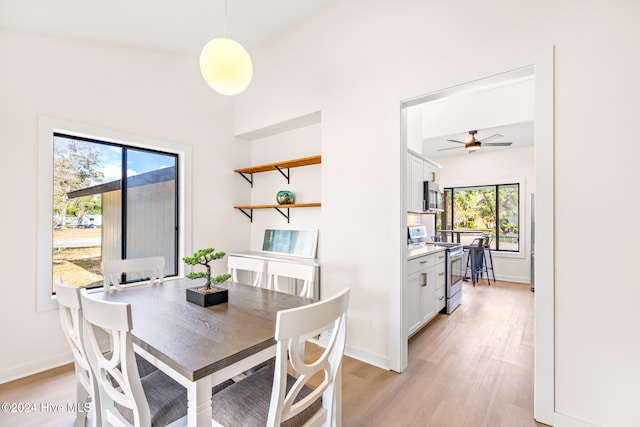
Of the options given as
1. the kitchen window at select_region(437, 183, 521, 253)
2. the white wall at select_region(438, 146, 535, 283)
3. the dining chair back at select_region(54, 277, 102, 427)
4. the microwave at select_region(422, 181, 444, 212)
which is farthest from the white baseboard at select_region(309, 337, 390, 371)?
the kitchen window at select_region(437, 183, 521, 253)

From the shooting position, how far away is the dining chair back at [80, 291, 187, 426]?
3.44 ft

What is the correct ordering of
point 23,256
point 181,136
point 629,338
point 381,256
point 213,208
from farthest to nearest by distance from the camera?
1. point 213,208
2. point 181,136
3. point 381,256
4. point 23,256
5. point 629,338

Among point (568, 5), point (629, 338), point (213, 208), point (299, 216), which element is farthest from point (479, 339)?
point (213, 208)

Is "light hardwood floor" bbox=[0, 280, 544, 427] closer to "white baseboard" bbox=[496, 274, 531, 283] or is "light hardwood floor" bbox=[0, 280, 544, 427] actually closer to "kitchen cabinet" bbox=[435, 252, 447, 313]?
"kitchen cabinet" bbox=[435, 252, 447, 313]

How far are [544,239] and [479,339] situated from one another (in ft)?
5.51

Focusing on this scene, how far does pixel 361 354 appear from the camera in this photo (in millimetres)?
2551

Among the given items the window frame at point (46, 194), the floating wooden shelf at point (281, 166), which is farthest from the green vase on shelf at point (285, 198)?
the window frame at point (46, 194)

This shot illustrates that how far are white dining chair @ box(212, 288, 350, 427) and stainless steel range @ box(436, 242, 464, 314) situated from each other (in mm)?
2859

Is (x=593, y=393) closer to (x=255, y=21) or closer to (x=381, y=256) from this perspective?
(x=381, y=256)

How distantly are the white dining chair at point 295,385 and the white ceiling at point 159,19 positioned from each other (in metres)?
2.74

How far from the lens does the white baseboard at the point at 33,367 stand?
2.19 metres

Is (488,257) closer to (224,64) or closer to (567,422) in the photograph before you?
(567,422)

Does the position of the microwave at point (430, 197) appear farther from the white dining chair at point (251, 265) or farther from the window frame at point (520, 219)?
the window frame at point (520, 219)

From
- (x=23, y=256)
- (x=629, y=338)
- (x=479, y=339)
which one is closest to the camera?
(x=629, y=338)
